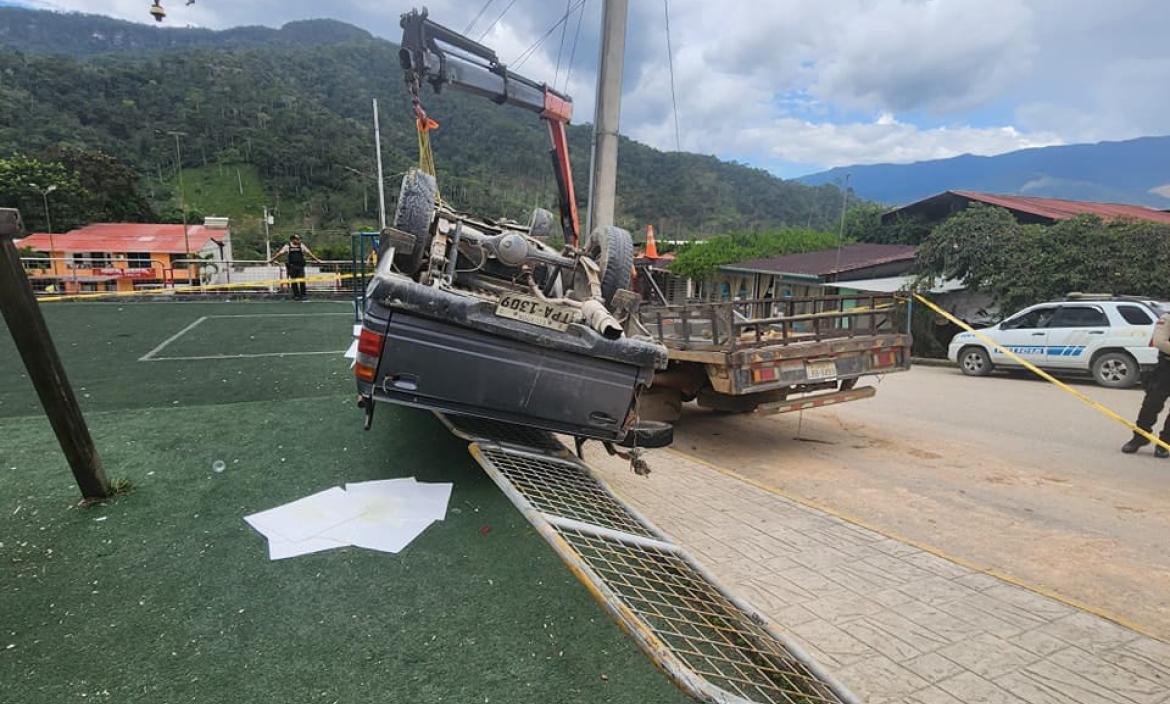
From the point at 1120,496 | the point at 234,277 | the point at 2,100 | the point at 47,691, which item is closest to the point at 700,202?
the point at 234,277

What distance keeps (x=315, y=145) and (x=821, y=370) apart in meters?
66.9

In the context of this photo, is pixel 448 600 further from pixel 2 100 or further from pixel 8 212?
pixel 2 100

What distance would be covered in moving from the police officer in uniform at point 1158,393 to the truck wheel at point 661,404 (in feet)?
15.8

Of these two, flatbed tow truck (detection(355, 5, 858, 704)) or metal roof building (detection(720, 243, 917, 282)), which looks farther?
metal roof building (detection(720, 243, 917, 282))

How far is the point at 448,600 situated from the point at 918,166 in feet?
330

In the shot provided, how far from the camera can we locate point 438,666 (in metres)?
2.30

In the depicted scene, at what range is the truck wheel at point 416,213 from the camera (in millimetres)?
4586

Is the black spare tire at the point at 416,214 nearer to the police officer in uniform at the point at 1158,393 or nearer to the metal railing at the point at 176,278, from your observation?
the police officer in uniform at the point at 1158,393

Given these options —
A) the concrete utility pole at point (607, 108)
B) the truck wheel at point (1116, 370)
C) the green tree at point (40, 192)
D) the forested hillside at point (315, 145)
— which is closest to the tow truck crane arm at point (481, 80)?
the concrete utility pole at point (607, 108)

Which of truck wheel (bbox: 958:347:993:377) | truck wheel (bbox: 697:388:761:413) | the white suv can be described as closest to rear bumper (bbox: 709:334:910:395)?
truck wheel (bbox: 697:388:761:413)

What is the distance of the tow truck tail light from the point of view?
128 inches

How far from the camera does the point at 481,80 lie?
33.1 feet

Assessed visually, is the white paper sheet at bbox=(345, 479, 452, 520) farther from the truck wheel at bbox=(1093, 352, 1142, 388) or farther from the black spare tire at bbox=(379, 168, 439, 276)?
the truck wheel at bbox=(1093, 352, 1142, 388)

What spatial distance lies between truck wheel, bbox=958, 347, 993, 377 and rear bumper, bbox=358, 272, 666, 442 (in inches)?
439
